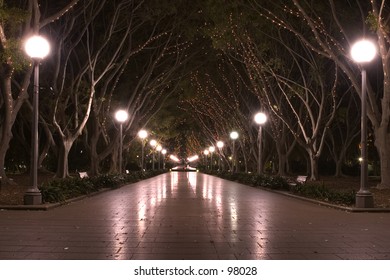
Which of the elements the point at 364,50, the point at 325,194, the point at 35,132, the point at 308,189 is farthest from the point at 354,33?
the point at 35,132

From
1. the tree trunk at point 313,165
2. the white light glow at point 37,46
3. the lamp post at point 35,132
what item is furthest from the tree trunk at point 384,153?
the white light glow at point 37,46

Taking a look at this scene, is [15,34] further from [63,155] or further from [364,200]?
[364,200]

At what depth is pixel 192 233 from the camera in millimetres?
11570

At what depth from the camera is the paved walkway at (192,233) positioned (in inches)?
358

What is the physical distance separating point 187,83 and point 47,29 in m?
18.1

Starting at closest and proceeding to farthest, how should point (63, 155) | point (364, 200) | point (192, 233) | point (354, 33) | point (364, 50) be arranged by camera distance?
point (192, 233) → point (364, 200) → point (364, 50) → point (354, 33) → point (63, 155)

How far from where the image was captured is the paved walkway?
910 centimetres

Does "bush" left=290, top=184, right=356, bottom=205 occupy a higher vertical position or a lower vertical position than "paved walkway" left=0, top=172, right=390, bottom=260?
higher

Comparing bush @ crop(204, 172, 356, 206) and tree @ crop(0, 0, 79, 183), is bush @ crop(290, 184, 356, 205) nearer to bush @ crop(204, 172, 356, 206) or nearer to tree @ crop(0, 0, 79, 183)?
bush @ crop(204, 172, 356, 206)

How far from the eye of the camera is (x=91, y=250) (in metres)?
9.23

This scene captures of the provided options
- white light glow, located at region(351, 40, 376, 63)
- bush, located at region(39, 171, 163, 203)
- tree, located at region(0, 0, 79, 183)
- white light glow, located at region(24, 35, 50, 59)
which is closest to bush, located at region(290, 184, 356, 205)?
white light glow, located at region(351, 40, 376, 63)

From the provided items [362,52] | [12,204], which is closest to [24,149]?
[12,204]

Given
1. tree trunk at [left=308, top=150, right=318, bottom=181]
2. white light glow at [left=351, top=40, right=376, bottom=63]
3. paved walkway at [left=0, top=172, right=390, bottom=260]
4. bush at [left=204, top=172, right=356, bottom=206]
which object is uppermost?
white light glow at [left=351, top=40, right=376, bottom=63]

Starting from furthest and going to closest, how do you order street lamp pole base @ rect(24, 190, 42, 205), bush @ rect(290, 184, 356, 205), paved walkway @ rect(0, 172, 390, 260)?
bush @ rect(290, 184, 356, 205)
street lamp pole base @ rect(24, 190, 42, 205)
paved walkway @ rect(0, 172, 390, 260)
